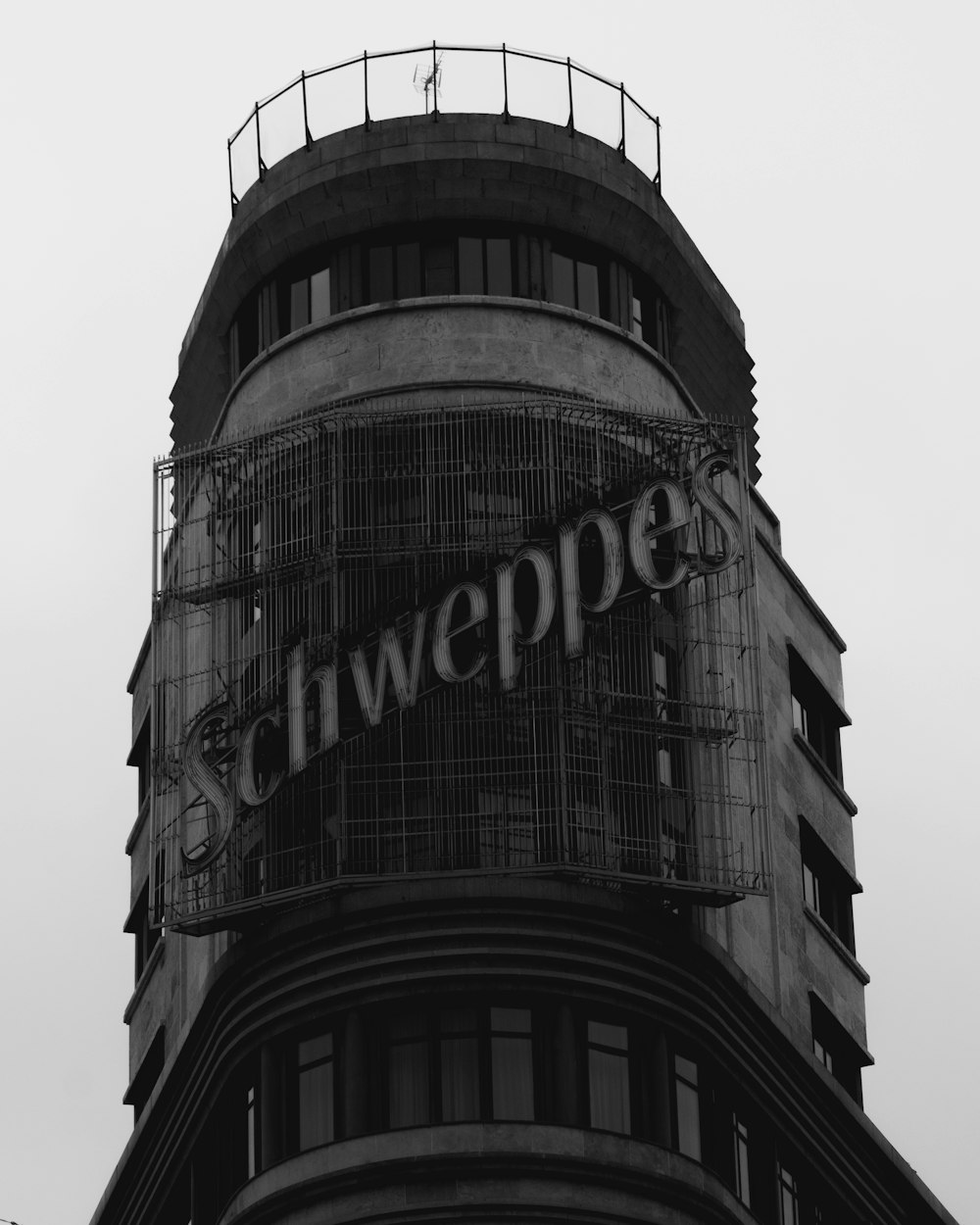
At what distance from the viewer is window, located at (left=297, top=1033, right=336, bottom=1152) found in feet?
209

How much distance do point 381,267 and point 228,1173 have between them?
20.2 m

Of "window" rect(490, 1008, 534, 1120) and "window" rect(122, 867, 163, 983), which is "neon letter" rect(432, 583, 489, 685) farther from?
"window" rect(122, 867, 163, 983)

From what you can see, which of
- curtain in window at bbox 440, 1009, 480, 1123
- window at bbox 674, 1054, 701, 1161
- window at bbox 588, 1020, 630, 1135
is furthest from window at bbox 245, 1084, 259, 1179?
window at bbox 674, 1054, 701, 1161

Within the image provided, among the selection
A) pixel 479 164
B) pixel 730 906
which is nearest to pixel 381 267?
pixel 479 164

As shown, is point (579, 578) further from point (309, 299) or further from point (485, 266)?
point (309, 299)

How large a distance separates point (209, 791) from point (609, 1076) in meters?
10.3

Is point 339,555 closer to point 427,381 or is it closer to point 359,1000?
point 427,381

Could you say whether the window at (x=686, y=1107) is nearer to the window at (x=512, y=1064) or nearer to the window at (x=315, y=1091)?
the window at (x=512, y=1064)

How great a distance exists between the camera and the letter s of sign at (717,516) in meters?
67.8

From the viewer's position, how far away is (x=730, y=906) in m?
70.9

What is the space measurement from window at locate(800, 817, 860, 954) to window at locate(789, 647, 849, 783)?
104 inches

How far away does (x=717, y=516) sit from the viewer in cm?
6819

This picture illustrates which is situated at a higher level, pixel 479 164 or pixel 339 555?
pixel 479 164

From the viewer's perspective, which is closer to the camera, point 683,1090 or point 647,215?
point 683,1090
